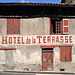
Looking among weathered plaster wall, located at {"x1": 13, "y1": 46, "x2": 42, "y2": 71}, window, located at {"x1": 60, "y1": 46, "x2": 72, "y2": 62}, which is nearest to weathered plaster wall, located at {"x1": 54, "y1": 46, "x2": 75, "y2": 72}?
window, located at {"x1": 60, "y1": 46, "x2": 72, "y2": 62}

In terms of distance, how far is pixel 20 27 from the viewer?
8.48 meters

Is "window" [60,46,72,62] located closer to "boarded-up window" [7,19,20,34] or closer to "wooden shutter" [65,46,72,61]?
"wooden shutter" [65,46,72,61]

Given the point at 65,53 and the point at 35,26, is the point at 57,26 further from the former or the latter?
the point at 65,53

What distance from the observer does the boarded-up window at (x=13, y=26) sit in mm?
8484

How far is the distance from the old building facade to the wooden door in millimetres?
190

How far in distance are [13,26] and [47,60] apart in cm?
427

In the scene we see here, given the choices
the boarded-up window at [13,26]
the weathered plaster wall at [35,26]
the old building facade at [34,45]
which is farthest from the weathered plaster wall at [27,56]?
the boarded-up window at [13,26]

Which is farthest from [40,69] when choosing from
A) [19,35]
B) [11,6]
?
[11,6]

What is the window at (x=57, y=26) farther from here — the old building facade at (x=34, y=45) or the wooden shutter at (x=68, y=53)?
the wooden shutter at (x=68, y=53)

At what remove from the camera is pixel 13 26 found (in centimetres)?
850

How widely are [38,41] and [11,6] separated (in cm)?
379

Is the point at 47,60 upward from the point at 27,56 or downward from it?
downward

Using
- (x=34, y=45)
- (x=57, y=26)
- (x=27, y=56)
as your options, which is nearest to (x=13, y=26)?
(x=34, y=45)

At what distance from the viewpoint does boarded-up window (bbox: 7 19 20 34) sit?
8.48 meters
